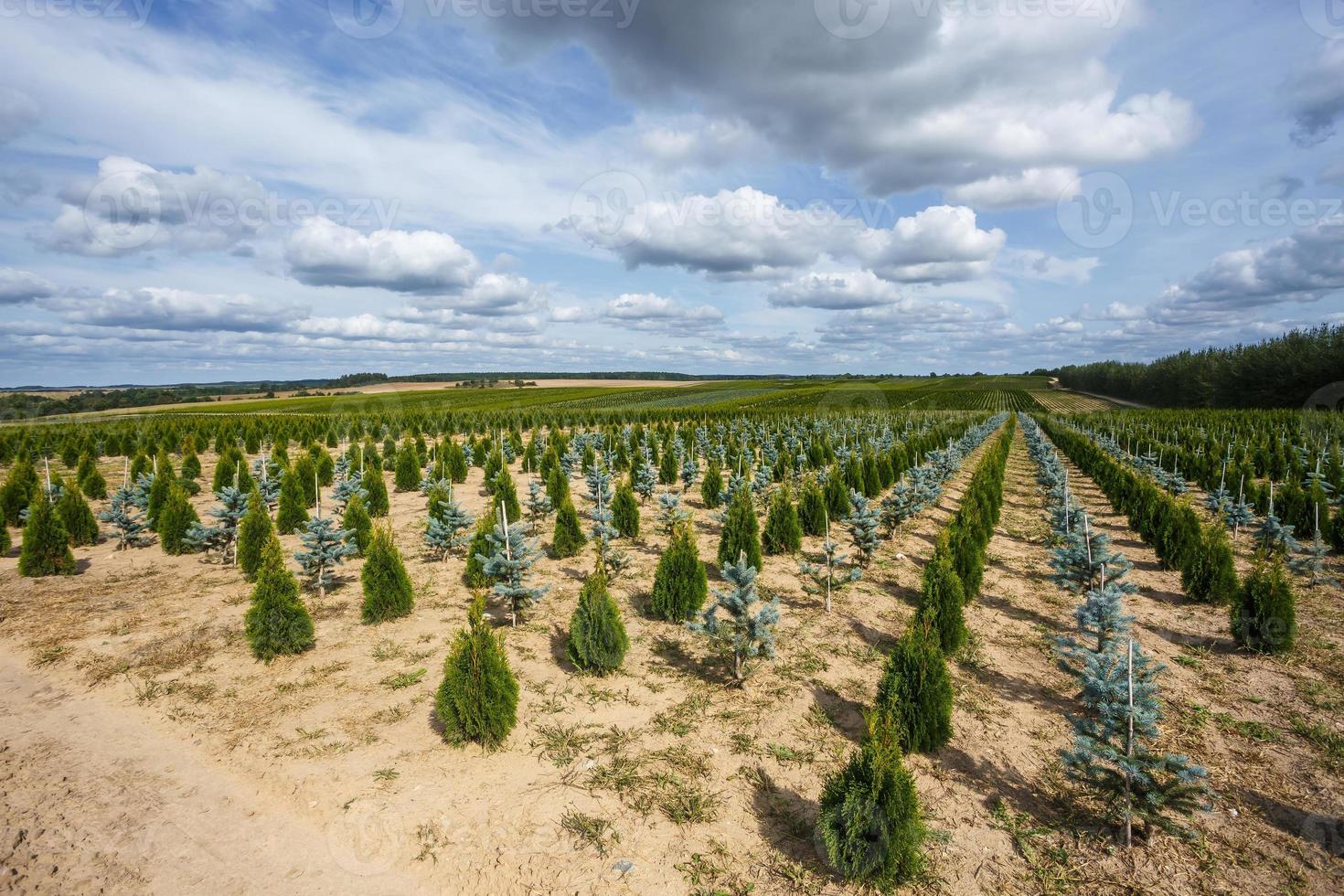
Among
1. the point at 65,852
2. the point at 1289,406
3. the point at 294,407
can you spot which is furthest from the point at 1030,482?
the point at 294,407

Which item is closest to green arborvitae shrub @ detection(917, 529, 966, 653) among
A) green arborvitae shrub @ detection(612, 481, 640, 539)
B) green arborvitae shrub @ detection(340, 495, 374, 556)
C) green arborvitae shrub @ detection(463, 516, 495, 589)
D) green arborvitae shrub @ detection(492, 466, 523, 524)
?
green arborvitae shrub @ detection(463, 516, 495, 589)

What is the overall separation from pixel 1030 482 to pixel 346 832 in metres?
25.8

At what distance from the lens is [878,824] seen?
13.6 feet

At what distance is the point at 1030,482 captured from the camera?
2398 cm

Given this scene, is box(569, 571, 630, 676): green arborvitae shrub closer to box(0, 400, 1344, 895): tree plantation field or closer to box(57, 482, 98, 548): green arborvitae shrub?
box(0, 400, 1344, 895): tree plantation field

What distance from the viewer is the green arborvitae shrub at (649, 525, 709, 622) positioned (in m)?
9.15

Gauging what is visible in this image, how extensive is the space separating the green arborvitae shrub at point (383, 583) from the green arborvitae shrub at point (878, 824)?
23.7 feet

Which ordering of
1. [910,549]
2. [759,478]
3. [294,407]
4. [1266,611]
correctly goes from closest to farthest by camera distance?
[1266,611], [910,549], [759,478], [294,407]

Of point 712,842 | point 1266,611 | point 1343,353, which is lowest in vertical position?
point 712,842

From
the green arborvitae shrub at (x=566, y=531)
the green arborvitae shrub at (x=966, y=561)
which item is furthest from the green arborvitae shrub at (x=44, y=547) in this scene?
the green arborvitae shrub at (x=966, y=561)

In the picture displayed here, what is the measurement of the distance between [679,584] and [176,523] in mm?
11488

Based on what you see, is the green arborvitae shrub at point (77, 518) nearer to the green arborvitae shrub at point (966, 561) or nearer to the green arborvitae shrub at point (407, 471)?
the green arborvitae shrub at point (407, 471)

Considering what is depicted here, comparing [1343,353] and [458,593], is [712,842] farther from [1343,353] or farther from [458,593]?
[1343,353]

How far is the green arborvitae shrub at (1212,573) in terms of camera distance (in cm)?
965
